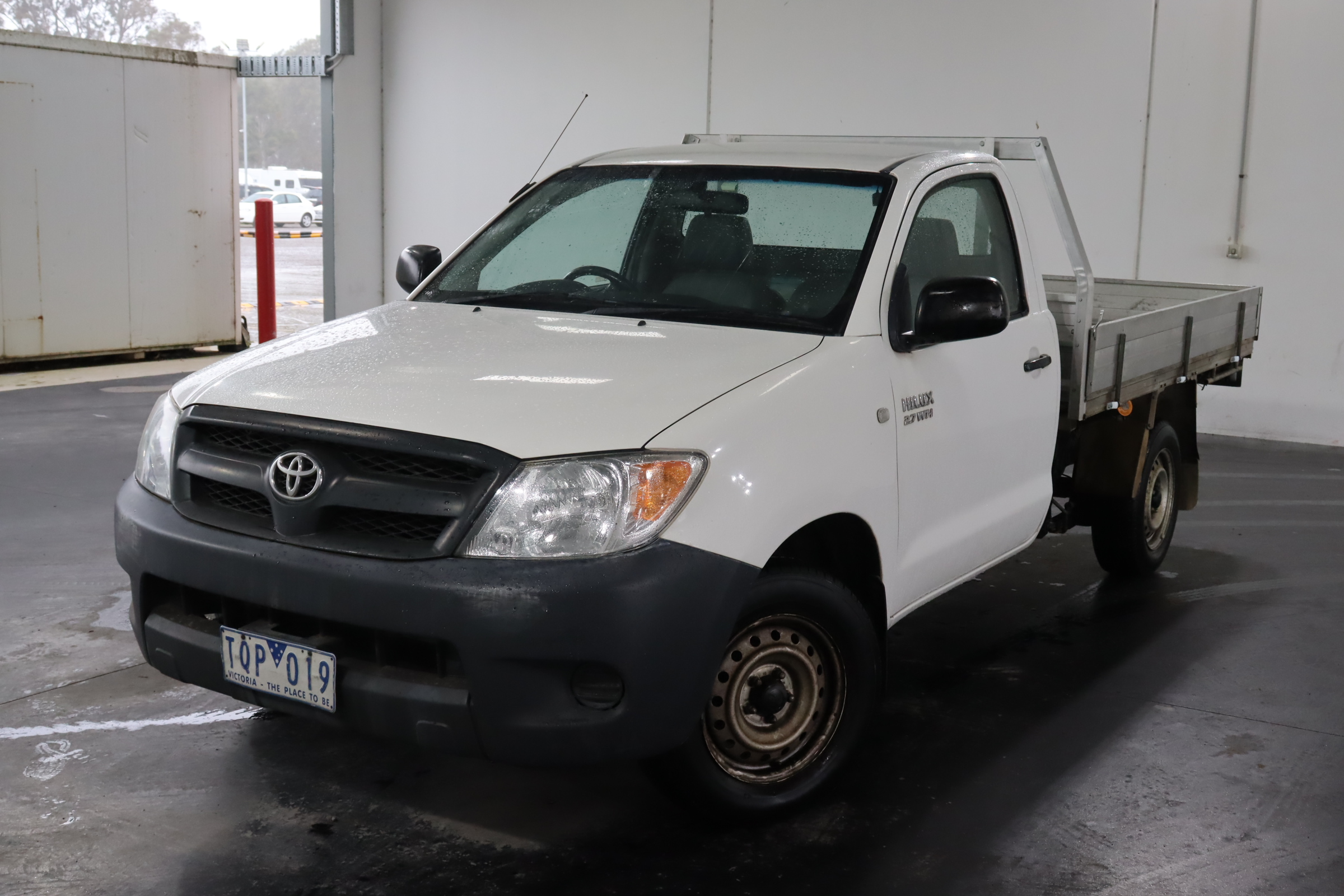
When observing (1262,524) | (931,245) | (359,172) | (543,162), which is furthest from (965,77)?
(931,245)

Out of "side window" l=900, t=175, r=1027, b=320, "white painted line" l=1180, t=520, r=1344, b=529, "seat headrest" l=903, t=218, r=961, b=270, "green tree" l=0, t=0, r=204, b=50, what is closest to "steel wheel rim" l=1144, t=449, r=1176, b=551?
"white painted line" l=1180, t=520, r=1344, b=529

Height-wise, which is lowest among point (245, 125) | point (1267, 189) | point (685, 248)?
point (685, 248)

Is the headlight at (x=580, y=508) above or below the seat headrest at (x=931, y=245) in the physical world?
below

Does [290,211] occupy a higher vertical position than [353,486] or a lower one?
higher

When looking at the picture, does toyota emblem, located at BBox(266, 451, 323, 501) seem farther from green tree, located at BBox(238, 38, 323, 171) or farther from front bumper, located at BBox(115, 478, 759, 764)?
green tree, located at BBox(238, 38, 323, 171)

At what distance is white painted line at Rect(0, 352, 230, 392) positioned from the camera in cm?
1025

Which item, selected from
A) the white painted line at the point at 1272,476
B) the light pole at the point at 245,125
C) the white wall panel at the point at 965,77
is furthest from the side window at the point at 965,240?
the light pole at the point at 245,125

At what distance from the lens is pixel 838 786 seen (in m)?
3.55

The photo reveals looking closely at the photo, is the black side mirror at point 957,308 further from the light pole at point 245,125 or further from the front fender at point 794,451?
the light pole at point 245,125

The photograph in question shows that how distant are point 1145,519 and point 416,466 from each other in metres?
3.83

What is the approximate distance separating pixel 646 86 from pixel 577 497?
9772 mm

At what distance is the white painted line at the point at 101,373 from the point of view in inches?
404

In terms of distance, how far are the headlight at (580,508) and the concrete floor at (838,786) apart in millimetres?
847

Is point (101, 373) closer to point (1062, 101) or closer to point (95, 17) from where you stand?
point (1062, 101)
